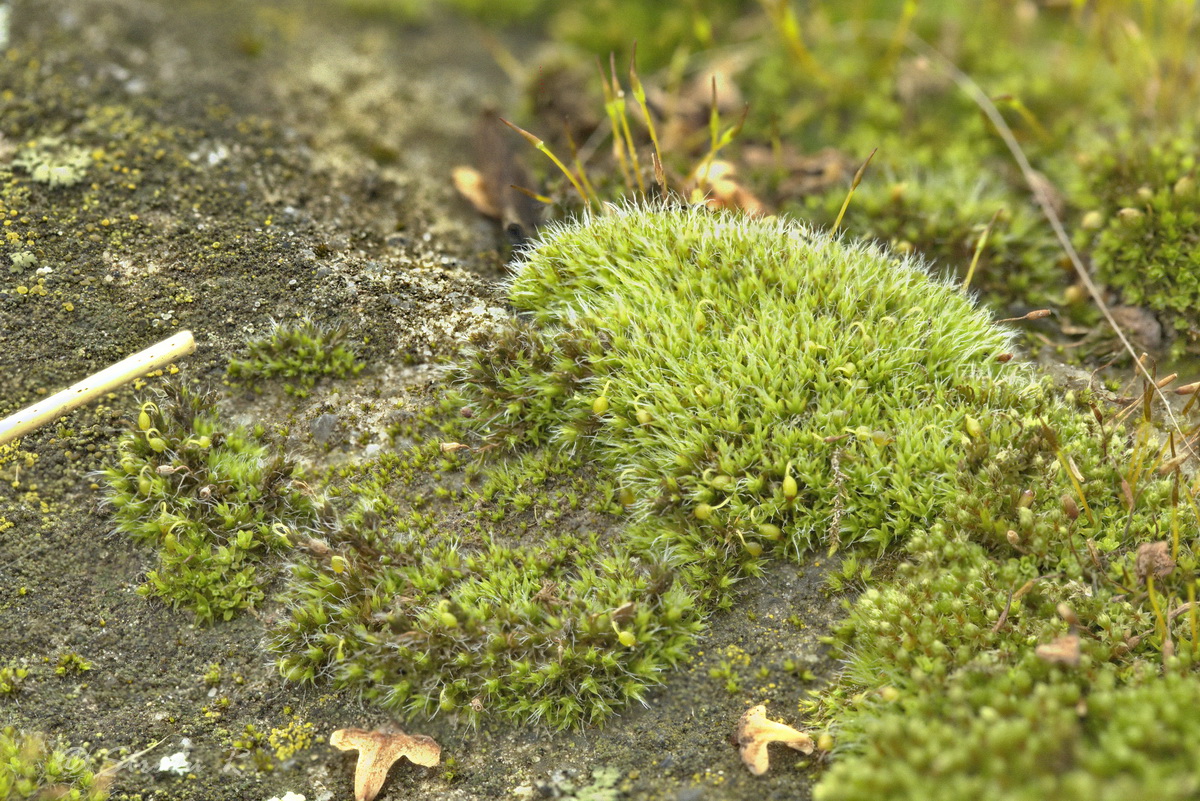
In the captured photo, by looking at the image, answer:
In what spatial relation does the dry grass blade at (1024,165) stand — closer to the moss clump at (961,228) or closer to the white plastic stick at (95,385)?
the moss clump at (961,228)

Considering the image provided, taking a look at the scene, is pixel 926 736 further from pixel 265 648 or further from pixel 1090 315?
pixel 1090 315

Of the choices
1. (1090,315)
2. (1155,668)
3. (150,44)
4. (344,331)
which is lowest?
(344,331)

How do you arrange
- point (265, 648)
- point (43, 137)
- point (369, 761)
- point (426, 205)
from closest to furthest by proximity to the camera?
point (369, 761) → point (265, 648) → point (43, 137) → point (426, 205)

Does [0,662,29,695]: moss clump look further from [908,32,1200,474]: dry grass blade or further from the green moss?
[908,32,1200,474]: dry grass blade

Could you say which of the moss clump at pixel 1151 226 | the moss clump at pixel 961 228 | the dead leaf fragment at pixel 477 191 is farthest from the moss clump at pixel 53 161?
the moss clump at pixel 1151 226

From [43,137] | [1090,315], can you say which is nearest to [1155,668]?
[1090,315]
